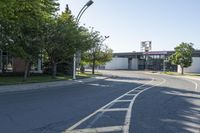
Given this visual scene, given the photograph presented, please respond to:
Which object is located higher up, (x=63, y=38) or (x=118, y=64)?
(x=63, y=38)

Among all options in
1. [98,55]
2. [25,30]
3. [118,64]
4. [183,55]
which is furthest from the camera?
[118,64]

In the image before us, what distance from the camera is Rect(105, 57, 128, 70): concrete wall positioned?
110m

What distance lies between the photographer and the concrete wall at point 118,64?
361ft

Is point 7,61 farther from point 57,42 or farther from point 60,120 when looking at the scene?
point 60,120

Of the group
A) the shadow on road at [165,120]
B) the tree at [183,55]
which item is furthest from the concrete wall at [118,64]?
the shadow on road at [165,120]

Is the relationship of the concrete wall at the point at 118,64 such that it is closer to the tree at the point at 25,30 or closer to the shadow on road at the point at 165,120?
the tree at the point at 25,30

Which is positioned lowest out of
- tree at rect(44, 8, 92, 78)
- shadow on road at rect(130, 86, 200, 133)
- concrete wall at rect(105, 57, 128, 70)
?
shadow on road at rect(130, 86, 200, 133)

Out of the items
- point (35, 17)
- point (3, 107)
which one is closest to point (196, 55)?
point (35, 17)

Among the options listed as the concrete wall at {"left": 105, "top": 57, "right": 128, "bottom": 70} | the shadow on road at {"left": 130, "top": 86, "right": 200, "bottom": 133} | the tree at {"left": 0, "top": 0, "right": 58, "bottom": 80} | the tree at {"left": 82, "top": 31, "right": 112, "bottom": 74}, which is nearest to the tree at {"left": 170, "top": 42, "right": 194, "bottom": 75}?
the tree at {"left": 82, "top": 31, "right": 112, "bottom": 74}

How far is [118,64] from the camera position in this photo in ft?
364

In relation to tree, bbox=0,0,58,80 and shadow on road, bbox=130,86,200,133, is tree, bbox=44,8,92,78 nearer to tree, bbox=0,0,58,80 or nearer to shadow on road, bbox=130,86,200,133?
tree, bbox=0,0,58,80

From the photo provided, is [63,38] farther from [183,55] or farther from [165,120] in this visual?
[183,55]

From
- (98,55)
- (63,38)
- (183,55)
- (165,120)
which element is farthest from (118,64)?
(165,120)

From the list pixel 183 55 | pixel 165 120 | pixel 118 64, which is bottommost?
pixel 165 120
